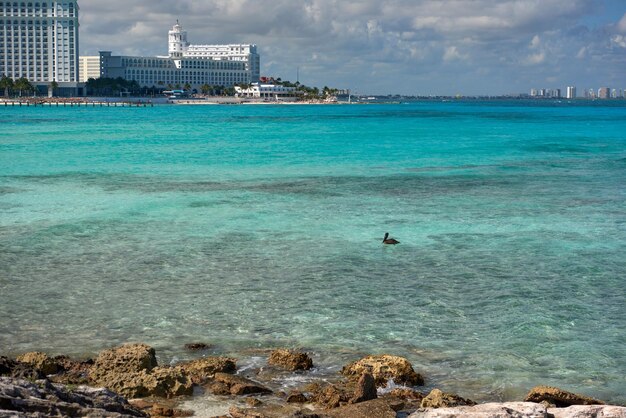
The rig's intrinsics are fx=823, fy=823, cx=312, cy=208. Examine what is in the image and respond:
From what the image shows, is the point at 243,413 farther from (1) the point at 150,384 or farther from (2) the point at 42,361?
(2) the point at 42,361

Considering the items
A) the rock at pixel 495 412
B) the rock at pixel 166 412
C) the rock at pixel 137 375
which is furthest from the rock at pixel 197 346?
the rock at pixel 495 412

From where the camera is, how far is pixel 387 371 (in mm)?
11305

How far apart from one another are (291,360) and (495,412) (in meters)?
4.48

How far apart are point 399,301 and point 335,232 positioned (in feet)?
23.4

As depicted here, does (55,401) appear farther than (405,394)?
No

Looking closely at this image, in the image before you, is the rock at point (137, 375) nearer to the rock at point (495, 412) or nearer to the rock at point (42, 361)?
the rock at point (42, 361)

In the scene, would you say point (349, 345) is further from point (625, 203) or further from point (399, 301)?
point (625, 203)

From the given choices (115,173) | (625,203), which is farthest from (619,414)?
(115,173)

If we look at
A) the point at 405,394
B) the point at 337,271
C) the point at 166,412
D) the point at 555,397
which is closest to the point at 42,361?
the point at 166,412

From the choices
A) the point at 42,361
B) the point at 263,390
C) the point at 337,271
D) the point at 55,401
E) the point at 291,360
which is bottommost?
the point at 263,390

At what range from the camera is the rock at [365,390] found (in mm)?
10109

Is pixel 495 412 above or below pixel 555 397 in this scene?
above

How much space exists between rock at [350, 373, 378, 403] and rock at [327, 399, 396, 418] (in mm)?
212

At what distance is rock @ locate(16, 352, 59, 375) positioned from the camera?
1120cm
